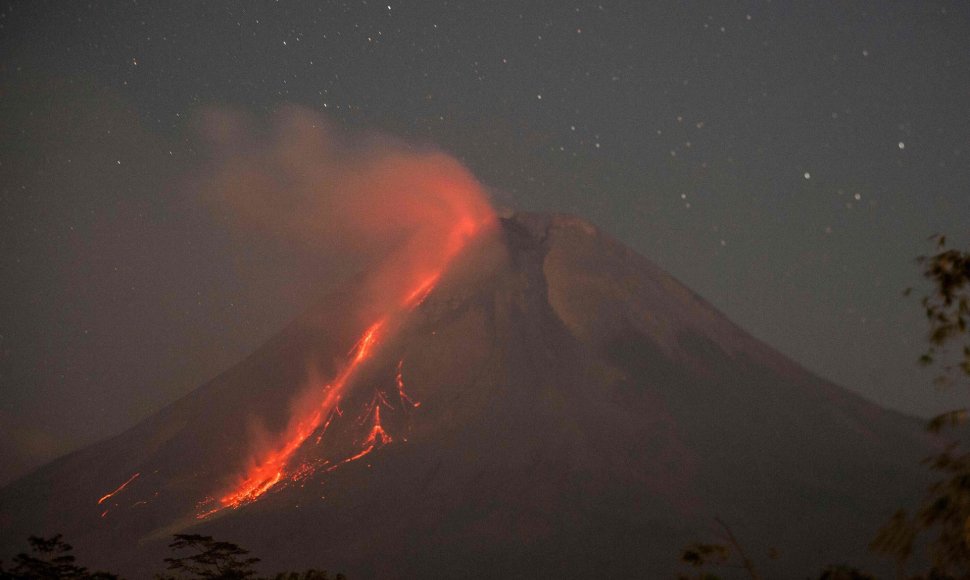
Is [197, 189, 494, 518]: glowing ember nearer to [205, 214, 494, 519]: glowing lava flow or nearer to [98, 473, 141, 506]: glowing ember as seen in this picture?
[205, 214, 494, 519]: glowing lava flow

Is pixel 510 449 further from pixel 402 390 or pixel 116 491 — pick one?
pixel 116 491

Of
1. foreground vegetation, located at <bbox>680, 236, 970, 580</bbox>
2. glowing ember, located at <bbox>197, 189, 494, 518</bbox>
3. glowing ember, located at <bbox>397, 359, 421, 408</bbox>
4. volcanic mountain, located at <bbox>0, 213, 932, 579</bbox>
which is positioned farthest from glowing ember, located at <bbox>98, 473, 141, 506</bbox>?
foreground vegetation, located at <bbox>680, 236, 970, 580</bbox>

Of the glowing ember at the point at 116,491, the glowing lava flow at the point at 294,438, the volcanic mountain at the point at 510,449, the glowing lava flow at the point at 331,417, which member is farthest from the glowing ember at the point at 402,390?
the glowing ember at the point at 116,491

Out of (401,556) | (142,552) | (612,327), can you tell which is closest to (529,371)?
(612,327)

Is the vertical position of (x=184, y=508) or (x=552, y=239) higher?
(x=552, y=239)

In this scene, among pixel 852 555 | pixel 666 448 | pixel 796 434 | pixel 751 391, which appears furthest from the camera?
pixel 751 391

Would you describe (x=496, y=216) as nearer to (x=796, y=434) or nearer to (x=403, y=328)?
(x=403, y=328)

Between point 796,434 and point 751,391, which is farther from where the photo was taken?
point 751,391
